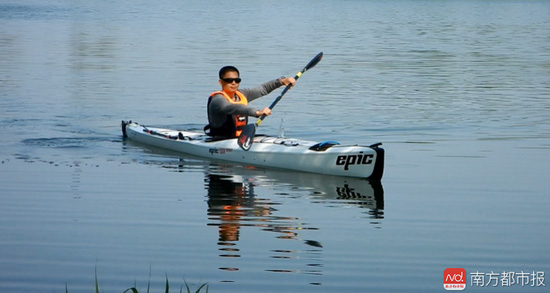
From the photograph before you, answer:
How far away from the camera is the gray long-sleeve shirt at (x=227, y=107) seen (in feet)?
51.2

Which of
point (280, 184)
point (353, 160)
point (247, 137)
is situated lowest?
point (280, 184)

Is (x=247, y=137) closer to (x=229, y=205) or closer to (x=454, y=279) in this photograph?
(x=229, y=205)

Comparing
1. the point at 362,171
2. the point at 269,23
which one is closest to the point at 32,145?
the point at 362,171

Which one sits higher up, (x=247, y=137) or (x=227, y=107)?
(x=227, y=107)

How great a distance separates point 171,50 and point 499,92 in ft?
56.8

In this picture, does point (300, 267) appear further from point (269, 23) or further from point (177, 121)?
point (269, 23)

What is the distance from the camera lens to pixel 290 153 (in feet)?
51.3

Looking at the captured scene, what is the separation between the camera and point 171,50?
4131 centimetres

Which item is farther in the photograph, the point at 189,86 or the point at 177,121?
the point at 189,86

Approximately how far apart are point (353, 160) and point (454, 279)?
569 centimetres

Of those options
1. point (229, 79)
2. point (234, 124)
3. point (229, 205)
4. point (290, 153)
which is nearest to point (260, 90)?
point (234, 124)

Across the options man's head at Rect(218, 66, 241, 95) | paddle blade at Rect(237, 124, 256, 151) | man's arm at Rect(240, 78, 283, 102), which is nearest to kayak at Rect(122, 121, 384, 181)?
paddle blade at Rect(237, 124, 256, 151)

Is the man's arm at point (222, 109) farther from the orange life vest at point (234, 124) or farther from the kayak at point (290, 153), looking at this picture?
the kayak at point (290, 153)

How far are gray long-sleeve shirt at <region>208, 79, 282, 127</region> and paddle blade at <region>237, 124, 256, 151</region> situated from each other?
1.10 feet
